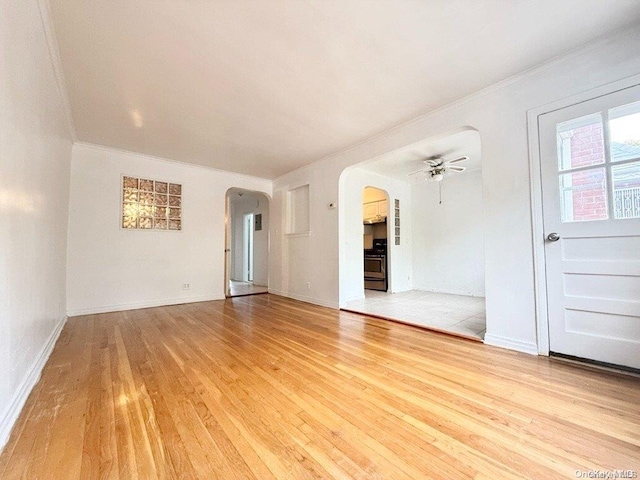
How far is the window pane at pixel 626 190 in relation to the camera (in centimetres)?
193

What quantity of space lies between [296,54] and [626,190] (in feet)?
9.29

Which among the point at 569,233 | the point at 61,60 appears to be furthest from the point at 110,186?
the point at 569,233

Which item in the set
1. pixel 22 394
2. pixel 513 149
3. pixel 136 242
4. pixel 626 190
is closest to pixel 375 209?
pixel 513 149

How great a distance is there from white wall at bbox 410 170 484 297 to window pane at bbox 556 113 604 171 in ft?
11.0

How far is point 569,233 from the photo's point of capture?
7.18 ft

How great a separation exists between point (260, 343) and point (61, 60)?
3.13m

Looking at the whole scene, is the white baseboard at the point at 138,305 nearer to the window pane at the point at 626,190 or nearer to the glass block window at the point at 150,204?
the glass block window at the point at 150,204

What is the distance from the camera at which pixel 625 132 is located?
6.52 ft

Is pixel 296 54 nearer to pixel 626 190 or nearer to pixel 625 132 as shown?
pixel 625 132

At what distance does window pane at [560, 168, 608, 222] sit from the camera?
208 centimetres

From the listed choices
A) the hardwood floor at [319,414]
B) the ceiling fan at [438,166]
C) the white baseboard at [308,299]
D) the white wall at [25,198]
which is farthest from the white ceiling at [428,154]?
the white wall at [25,198]

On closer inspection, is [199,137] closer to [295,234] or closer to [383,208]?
[295,234]

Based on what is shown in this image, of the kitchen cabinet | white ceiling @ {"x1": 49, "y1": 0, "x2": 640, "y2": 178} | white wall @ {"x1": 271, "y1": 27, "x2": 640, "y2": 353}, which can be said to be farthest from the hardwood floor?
the kitchen cabinet

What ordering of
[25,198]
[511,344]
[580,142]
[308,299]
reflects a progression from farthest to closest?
[308,299] → [511,344] → [580,142] → [25,198]
